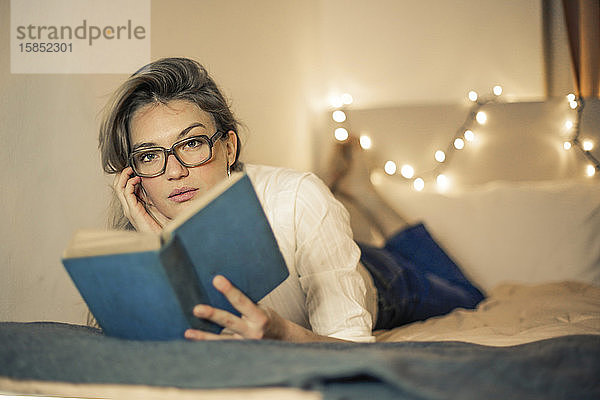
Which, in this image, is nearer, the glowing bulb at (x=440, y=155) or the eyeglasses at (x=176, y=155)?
the eyeglasses at (x=176, y=155)

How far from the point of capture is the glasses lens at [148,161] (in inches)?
50.1

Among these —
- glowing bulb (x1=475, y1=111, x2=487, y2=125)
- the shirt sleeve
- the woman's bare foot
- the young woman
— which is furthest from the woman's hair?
glowing bulb (x1=475, y1=111, x2=487, y2=125)

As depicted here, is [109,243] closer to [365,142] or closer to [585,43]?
[365,142]

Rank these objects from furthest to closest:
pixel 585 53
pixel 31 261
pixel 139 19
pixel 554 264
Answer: pixel 585 53, pixel 554 264, pixel 139 19, pixel 31 261

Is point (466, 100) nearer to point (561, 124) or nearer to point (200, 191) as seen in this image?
point (561, 124)

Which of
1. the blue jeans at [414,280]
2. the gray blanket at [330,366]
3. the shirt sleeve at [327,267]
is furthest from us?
the blue jeans at [414,280]

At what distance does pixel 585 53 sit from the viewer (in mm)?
2082

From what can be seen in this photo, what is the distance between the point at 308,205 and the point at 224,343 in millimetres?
580

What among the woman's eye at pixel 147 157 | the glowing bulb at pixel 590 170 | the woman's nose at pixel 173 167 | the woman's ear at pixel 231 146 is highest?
the woman's ear at pixel 231 146

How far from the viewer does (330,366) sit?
613 millimetres

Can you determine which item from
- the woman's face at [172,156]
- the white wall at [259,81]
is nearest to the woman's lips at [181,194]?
the woman's face at [172,156]

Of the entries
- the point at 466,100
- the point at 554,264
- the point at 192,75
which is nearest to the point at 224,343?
the point at 192,75

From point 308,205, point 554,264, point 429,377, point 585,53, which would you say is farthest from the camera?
point 585,53

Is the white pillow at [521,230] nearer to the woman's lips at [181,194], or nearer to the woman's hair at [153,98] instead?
the woman's hair at [153,98]
